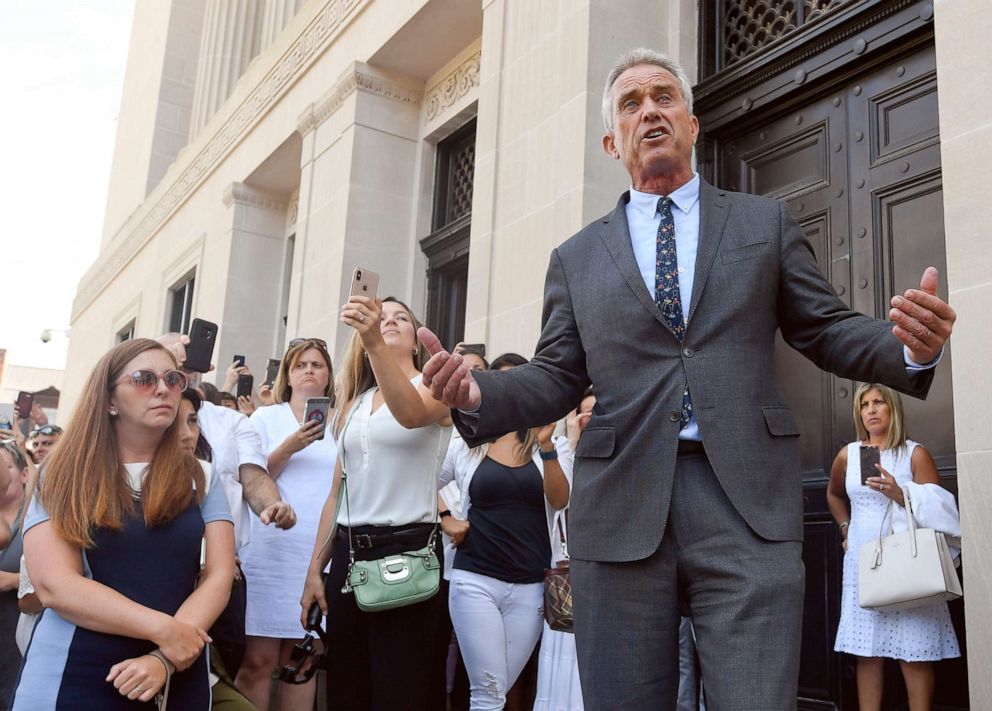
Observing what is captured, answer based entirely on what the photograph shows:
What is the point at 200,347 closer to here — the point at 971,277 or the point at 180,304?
the point at 971,277

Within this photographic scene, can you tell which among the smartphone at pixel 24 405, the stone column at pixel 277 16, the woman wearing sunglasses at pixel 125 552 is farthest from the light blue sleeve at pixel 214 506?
the stone column at pixel 277 16

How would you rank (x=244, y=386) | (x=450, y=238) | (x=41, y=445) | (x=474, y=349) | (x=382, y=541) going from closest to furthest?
(x=382, y=541) < (x=474, y=349) < (x=41, y=445) < (x=244, y=386) < (x=450, y=238)

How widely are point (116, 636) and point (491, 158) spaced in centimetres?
575

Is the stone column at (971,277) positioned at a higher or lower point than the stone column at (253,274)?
lower

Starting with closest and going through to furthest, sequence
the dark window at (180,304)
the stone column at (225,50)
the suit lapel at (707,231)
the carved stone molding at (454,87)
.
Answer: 1. the suit lapel at (707,231)
2. the carved stone molding at (454,87)
3. the dark window at (180,304)
4. the stone column at (225,50)

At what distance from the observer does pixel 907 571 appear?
4.42 metres

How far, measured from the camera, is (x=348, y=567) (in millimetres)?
3850

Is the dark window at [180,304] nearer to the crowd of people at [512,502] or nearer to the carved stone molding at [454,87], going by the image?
the carved stone molding at [454,87]

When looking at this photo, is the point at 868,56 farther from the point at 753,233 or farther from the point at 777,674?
the point at 777,674

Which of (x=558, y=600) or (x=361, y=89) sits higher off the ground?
(x=361, y=89)

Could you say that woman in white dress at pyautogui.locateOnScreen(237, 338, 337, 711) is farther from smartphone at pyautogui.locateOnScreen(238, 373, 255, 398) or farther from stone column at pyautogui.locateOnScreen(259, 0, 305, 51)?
stone column at pyautogui.locateOnScreen(259, 0, 305, 51)

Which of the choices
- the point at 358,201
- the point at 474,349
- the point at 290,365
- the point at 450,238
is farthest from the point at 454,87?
the point at 290,365

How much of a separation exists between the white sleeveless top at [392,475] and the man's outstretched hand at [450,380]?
1.62 metres

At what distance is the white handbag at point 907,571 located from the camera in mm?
4285
